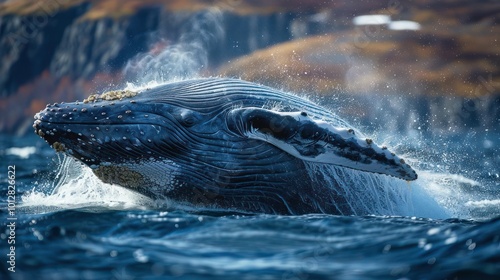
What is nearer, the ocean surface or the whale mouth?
the ocean surface

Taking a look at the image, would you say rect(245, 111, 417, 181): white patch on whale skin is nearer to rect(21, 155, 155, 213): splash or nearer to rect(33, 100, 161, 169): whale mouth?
rect(33, 100, 161, 169): whale mouth

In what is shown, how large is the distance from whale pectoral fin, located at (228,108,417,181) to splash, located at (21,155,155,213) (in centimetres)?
189

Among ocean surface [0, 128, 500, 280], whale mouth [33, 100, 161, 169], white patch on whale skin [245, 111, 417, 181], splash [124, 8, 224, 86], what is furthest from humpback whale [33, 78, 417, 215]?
splash [124, 8, 224, 86]

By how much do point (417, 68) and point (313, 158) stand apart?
24.9m

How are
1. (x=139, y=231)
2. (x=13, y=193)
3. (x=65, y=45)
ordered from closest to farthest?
(x=139, y=231), (x=13, y=193), (x=65, y=45)

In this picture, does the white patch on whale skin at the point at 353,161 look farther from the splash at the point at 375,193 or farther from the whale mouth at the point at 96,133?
the whale mouth at the point at 96,133

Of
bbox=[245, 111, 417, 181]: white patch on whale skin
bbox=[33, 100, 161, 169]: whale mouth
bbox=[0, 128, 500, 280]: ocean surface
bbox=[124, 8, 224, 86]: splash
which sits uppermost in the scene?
bbox=[124, 8, 224, 86]: splash

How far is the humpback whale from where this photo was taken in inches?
345

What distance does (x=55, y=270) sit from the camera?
5.90 m

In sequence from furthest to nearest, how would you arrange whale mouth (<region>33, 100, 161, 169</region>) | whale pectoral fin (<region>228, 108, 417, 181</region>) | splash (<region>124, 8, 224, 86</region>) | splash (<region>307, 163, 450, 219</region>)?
1. splash (<region>124, 8, 224, 86</region>)
2. splash (<region>307, 163, 450, 219</region>)
3. whale mouth (<region>33, 100, 161, 169</region>)
4. whale pectoral fin (<region>228, 108, 417, 181</region>)

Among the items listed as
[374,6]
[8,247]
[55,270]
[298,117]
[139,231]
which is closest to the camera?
[55,270]

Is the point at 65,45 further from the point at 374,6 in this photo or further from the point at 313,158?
the point at 313,158

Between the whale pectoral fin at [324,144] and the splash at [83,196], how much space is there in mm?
1889

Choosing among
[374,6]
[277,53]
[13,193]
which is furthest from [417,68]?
[13,193]
